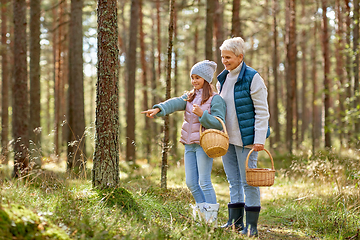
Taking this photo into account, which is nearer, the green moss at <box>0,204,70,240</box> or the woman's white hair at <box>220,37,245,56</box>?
the green moss at <box>0,204,70,240</box>

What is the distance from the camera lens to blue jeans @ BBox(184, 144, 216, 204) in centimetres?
364

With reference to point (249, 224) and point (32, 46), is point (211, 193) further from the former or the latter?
point (32, 46)

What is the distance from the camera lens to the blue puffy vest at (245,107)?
143 inches

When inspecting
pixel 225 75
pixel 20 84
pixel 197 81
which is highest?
pixel 20 84

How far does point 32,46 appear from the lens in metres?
8.14

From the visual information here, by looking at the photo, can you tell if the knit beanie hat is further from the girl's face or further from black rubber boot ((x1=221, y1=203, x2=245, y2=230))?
black rubber boot ((x1=221, y1=203, x2=245, y2=230))

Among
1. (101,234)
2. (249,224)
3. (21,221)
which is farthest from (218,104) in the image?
(21,221)

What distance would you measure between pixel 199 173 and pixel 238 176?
612mm

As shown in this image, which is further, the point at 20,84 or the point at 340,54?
the point at 340,54

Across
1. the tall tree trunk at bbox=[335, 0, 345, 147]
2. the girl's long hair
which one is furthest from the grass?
the tall tree trunk at bbox=[335, 0, 345, 147]

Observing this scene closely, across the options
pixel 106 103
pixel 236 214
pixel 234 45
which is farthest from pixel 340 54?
pixel 106 103

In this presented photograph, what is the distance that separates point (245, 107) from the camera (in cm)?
367

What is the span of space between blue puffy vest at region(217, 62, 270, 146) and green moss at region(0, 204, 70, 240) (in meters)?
2.27

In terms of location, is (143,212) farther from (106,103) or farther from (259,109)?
(259,109)
